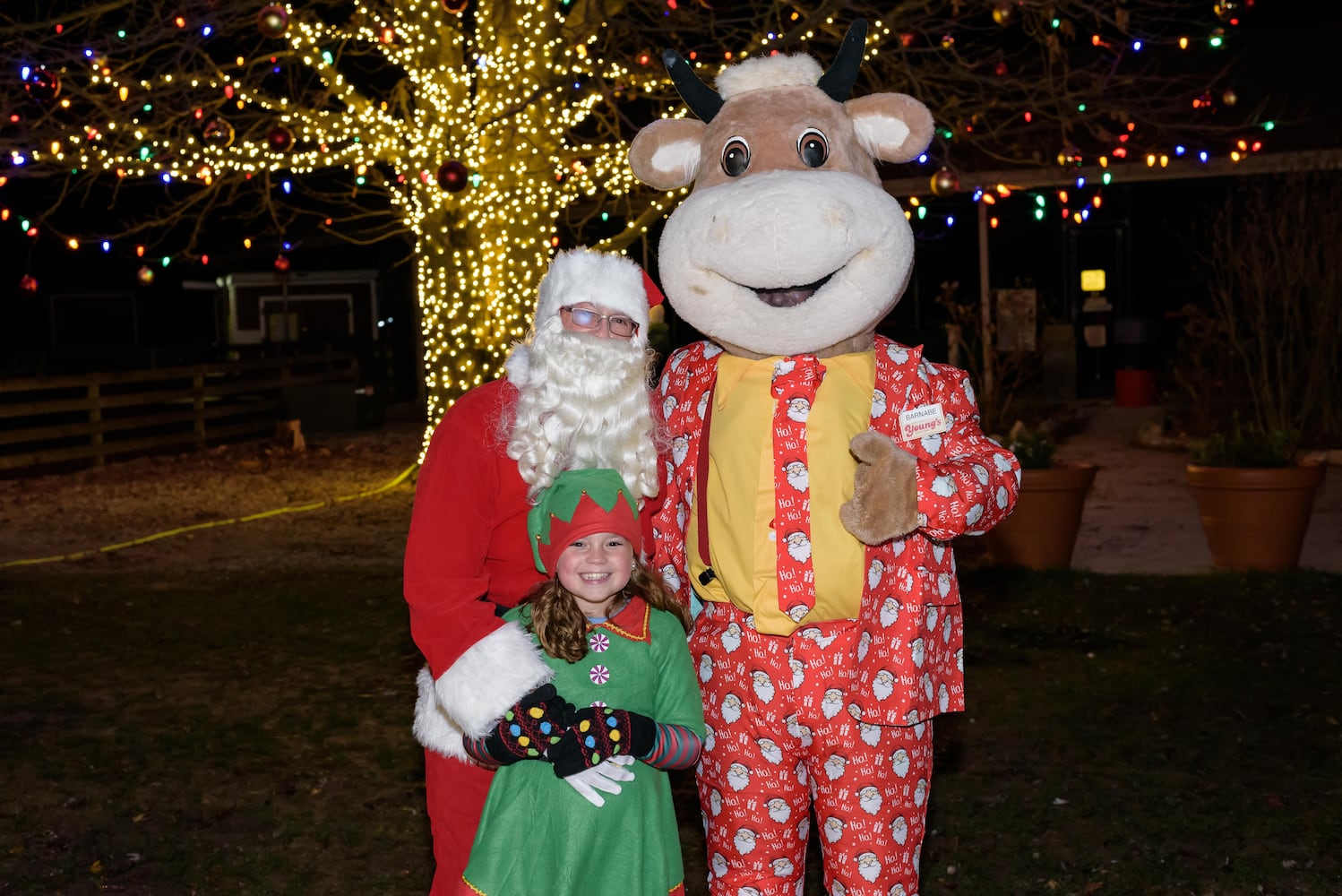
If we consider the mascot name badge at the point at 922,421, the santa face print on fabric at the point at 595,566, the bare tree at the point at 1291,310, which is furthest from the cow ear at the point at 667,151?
the bare tree at the point at 1291,310

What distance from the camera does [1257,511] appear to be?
26.3 feet

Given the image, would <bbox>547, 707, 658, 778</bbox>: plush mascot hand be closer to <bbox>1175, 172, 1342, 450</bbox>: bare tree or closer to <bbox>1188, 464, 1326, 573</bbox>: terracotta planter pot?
<bbox>1188, 464, 1326, 573</bbox>: terracotta planter pot

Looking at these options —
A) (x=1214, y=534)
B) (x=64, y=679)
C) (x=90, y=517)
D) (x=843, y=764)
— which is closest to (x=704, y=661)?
(x=843, y=764)

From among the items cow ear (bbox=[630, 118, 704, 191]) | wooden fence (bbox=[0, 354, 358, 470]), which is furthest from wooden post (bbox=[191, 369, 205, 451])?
cow ear (bbox=[630, 118, 704, 191])

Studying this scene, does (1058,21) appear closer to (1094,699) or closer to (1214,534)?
(1214,534)

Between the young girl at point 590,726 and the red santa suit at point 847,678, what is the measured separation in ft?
0.62

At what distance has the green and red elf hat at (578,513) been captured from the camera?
8.82 ft

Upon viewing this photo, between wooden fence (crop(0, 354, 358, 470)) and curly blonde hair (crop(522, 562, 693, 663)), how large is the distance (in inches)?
503

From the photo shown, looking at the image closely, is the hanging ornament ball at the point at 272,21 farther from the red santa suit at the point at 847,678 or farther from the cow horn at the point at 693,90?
the red santa suit at the point at 847,678

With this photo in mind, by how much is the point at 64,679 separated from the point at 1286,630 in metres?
5.78

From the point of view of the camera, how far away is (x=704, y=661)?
9.93ft

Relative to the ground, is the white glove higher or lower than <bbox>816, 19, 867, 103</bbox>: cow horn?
lower

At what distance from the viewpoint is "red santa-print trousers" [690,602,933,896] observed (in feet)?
9.47

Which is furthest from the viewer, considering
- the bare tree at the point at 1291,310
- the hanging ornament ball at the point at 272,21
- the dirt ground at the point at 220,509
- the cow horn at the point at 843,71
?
the bare tree at the point at 1291,310
